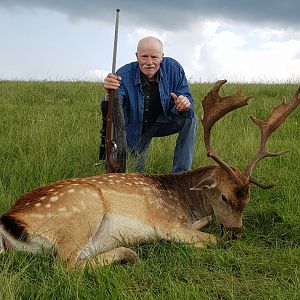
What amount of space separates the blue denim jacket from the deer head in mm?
1487

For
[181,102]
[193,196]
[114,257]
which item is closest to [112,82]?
[181,102]

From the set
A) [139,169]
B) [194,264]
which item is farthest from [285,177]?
[194,264]

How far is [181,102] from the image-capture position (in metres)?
6.13

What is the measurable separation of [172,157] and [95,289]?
346 centimetres

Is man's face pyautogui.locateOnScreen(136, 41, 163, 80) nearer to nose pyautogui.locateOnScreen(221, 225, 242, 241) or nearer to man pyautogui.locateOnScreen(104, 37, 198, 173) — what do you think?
man pyautogui.locateOnScreen(104, 37, 198, 173)

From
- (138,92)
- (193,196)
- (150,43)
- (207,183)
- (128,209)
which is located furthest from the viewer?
(138,92)

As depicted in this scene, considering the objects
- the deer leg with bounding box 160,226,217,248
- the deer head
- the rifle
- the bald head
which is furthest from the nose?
the bald head

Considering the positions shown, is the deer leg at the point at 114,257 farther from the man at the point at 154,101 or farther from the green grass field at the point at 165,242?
the man at the point at 154,101

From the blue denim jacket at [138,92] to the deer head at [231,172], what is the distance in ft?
4.88

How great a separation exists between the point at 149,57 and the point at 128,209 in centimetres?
233

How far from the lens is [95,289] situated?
3.66m

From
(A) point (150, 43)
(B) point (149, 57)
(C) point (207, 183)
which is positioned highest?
(A) point (150, 43)

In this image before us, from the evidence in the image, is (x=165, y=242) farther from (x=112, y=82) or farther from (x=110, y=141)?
(x=112, y=82)

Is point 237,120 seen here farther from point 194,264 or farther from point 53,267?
point 53,267
